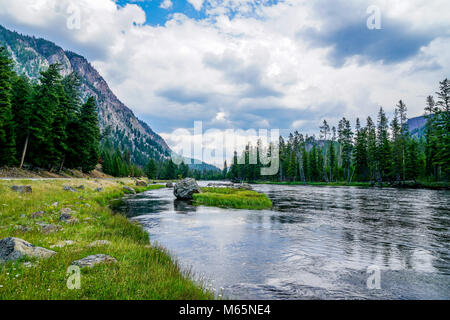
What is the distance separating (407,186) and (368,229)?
57365 mm

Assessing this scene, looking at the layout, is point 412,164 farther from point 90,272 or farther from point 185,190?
point 90,272

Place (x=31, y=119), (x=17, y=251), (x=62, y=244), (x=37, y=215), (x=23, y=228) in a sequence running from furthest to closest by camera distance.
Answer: (x=31, y=119) < (x=37, y=215) < (x=23, y=228) < (x=62, y=244) < (x=17, y=251)

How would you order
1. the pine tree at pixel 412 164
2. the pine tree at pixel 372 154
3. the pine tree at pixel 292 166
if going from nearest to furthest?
1. the pine tree at pixel 412 164
2. the pine tree at pixel 372 154
3. the pine tree at pixel 292 166

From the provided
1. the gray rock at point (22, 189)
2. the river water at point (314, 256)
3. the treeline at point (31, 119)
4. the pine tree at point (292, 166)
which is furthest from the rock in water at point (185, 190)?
the pine tree at point (292, 166)

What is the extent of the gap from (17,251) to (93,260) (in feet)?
6.95

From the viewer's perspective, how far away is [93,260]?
7.45 metres

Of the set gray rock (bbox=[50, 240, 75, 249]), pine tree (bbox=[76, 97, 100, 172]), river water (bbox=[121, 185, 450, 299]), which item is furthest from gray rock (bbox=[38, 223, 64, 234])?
pine tree (bbox=[76, 97, 100, 172])

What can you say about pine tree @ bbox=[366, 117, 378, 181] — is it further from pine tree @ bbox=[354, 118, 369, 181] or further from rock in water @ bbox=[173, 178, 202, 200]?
rock in water @ bbox=[173, 178, 202, 200]

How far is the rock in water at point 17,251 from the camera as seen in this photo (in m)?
6.88

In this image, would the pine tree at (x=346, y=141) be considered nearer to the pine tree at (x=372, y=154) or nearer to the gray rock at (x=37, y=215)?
the pine tree at (x=372, y=154)

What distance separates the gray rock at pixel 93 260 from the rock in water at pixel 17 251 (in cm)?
122

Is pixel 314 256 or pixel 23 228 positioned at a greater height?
pixel 23 228

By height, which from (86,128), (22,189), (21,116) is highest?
(86,128)

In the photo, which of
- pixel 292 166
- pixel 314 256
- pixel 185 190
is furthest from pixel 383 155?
pixel 314 256
